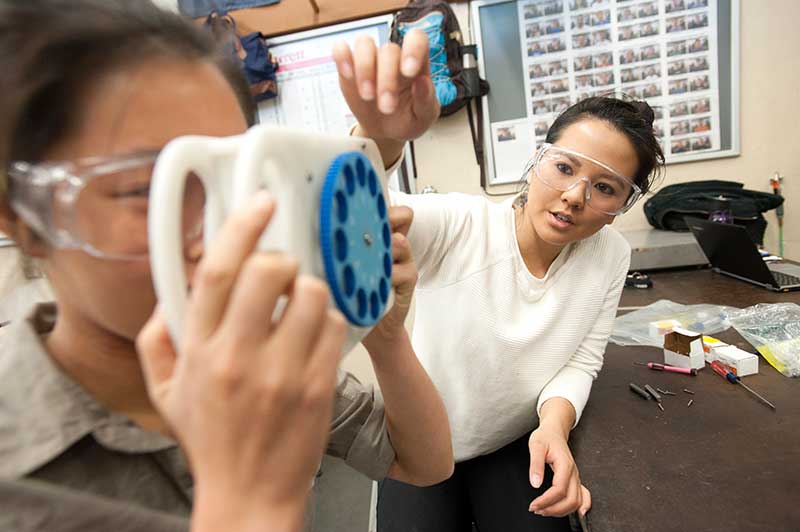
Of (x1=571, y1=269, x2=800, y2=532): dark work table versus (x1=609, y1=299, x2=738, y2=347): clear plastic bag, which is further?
(x1=609, y1=299, x2=738, y2=347): clear plastic bag

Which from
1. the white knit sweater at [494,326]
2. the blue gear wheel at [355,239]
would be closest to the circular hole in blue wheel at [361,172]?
the blue gear wheel at [355,239]

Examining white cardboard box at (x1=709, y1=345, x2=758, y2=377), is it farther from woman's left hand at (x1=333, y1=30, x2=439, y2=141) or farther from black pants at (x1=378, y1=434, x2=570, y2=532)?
woman's left hand at (x1=333, y1=30, x2=439, y2=141)

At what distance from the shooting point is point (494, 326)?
1173mm

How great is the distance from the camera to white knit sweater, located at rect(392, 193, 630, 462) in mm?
1175

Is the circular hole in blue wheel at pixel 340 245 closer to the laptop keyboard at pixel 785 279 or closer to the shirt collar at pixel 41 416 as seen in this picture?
the shirt collar at pixel 41 416

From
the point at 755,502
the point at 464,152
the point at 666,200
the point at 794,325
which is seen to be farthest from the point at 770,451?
the point at 464,152

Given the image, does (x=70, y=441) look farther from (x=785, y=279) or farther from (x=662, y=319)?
(x=785, y=279)

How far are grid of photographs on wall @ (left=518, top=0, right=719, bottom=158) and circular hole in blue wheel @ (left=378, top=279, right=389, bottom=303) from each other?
203 centimetres

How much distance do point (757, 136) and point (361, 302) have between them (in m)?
2.56

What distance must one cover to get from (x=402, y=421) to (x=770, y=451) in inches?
25.7

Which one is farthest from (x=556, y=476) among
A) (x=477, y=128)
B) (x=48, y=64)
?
(x=477, y=128)

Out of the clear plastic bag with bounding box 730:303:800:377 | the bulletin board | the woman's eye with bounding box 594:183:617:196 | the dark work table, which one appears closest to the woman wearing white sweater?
the woman's eye with bounding box 594:183:617:196

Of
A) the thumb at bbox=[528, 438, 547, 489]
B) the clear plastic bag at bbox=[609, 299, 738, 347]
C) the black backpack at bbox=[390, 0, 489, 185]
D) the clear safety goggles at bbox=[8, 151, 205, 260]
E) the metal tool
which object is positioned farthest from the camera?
the black backpack at bbox=[390, 0, 489, 185]

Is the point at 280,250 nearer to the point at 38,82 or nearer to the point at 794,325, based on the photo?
the point at 38,82
